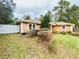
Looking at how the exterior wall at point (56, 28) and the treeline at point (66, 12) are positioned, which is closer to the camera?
the exterior wall at point (56, 28)

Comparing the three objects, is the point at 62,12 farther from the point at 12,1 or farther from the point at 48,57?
the point at 48,57

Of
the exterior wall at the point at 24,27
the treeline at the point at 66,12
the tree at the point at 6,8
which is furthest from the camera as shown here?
the treeline at the point at 66,12

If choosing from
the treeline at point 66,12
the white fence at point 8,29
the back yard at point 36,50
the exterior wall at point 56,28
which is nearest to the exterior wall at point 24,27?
the white fence at point 8,29

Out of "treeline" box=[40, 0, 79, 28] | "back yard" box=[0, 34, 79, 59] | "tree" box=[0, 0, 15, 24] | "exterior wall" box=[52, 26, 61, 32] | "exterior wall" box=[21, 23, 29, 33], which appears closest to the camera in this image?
"back yard" box=[0, 34, 79, 59]

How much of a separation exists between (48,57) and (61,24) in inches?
786

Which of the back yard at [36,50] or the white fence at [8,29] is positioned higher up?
the white fence at [8,29]

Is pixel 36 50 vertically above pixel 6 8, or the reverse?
pixel 6 8

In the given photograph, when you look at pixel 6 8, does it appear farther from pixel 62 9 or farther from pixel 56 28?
pixel 62 9

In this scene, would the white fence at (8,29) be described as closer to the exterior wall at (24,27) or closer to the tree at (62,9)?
the exterior wall at (24,27)

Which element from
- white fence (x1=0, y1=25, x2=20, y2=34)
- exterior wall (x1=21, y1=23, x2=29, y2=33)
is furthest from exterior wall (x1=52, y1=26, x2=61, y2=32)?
white fence (x1=0, y1=25, x2=20, y2=34)

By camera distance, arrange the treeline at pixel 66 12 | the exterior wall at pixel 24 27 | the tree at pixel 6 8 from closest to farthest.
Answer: the tree at pixel 6 8
the exterior wall at pixel 24 27
the treeline at pixel 66 12

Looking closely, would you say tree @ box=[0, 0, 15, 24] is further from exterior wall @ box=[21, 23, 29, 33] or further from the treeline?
the treeline

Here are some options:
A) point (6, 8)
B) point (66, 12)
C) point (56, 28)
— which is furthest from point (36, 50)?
point (66, 12)

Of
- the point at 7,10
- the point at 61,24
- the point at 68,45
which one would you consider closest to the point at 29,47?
the point at 68,45
